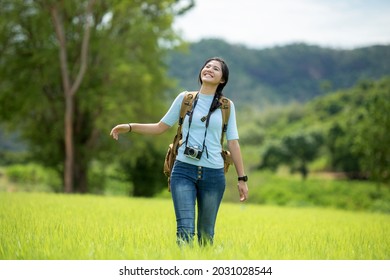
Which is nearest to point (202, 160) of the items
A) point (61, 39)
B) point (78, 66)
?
point (61, 39)

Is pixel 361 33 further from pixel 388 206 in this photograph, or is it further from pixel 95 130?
pixel 388 206

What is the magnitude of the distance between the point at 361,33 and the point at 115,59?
449 inches

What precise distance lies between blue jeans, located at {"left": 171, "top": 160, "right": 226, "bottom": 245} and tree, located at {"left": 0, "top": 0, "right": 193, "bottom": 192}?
15.2m

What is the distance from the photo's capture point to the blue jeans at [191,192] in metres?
4.61

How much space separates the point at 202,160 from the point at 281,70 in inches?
3423

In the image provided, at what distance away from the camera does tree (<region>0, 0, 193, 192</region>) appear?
2020cm

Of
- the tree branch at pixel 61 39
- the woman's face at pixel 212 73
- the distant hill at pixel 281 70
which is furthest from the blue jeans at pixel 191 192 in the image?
the distant hill at pixel 281 70

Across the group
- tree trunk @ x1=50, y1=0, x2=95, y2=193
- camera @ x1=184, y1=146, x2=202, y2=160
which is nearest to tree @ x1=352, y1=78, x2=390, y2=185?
tree trunk @ x1=50, y1=0, x2=95, y2=193

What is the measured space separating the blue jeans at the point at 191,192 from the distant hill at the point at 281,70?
64977 millimetres

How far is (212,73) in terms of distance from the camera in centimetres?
477

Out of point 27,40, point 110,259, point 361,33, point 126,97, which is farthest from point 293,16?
point 110,259

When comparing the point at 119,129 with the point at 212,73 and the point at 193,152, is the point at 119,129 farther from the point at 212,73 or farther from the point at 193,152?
the point at 212,73

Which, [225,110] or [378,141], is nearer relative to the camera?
[225,110]

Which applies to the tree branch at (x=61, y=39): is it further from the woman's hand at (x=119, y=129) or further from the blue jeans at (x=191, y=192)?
the blue jeans at (x=191, y=192)
